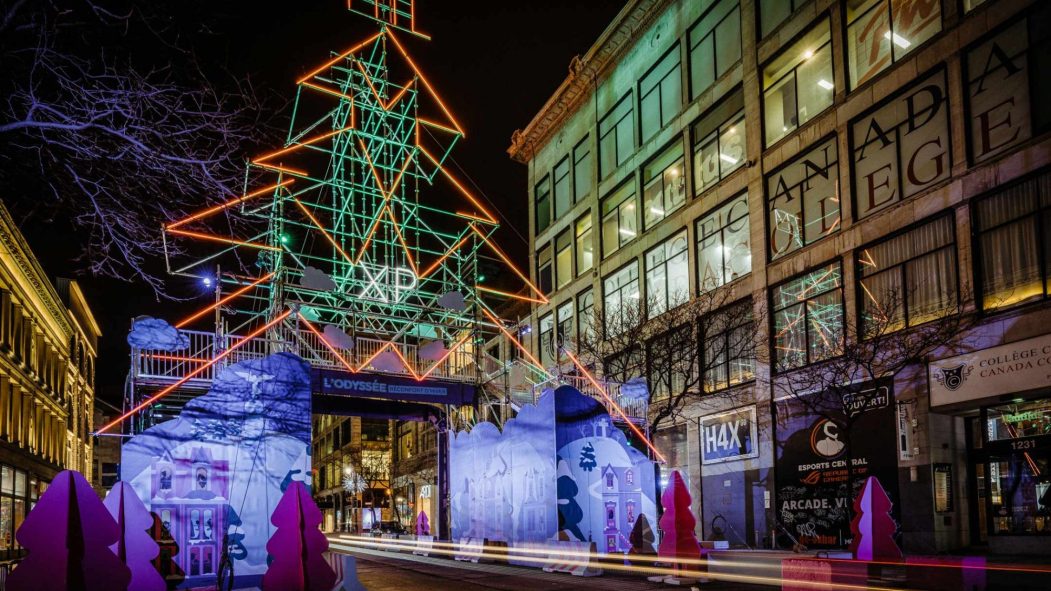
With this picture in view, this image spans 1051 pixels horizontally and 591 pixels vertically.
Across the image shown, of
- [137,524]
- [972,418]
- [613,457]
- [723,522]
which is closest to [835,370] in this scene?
[972,418]

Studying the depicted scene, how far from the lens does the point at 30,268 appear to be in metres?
38.2

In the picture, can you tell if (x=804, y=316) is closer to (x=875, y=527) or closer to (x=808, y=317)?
(x=808, y=317)

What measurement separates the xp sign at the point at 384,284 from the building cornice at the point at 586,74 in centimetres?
2003

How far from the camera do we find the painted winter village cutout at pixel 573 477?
21500 millimetres

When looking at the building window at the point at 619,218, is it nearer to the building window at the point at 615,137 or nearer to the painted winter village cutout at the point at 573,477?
the building window at the point at 615,137

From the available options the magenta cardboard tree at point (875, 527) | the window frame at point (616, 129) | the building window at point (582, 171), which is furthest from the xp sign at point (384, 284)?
the building window at point (582, 171)

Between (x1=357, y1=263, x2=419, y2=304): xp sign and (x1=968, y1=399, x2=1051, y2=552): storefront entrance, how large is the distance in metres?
17.8

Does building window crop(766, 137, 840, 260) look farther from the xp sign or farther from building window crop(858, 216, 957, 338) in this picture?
the xp sign

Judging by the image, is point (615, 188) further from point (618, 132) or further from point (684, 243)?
point (684, 243)

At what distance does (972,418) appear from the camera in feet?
81.5

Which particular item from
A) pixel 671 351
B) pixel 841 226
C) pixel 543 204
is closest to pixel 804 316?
pixel 841 226

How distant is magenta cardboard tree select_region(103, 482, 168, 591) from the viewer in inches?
492

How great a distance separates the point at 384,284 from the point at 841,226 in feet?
51.1

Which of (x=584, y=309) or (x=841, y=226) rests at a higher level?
(x=841, y=226)
